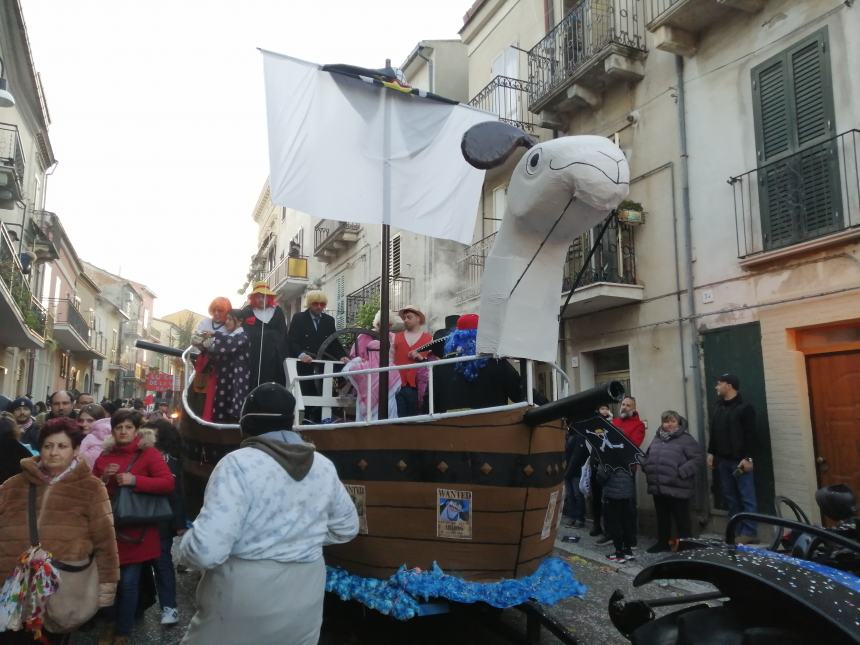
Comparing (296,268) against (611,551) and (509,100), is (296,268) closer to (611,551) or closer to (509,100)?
(509,100)

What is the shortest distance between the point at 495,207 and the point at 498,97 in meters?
2.23

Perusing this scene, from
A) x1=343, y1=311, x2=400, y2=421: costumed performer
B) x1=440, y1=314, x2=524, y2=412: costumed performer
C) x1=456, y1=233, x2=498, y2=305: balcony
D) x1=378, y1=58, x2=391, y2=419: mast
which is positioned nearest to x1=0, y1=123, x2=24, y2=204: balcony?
x1=456, y1=233, x2=498, y2=305: balcony

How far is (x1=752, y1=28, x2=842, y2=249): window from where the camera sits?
7.62m

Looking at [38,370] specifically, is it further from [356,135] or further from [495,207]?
[356,135]

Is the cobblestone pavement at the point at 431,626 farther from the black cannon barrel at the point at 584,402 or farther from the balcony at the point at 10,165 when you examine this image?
the balcony at the point at 10,165

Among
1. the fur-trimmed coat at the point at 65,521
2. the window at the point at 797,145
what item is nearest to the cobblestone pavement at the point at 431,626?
the fur-trimmed coat at the point at 65,521

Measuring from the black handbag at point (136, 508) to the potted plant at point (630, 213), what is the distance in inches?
295

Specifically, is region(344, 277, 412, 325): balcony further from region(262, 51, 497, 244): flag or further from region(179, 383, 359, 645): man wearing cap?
region(179, 383, 359, 645): man wearing cap

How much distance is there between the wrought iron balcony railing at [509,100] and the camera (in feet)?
42.6

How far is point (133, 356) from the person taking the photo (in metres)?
55.3

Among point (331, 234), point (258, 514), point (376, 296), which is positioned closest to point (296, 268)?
point (331, 234)

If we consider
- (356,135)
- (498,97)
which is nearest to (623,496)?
(356,135)

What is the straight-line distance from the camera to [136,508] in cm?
466

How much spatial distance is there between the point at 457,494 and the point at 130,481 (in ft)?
7.38
